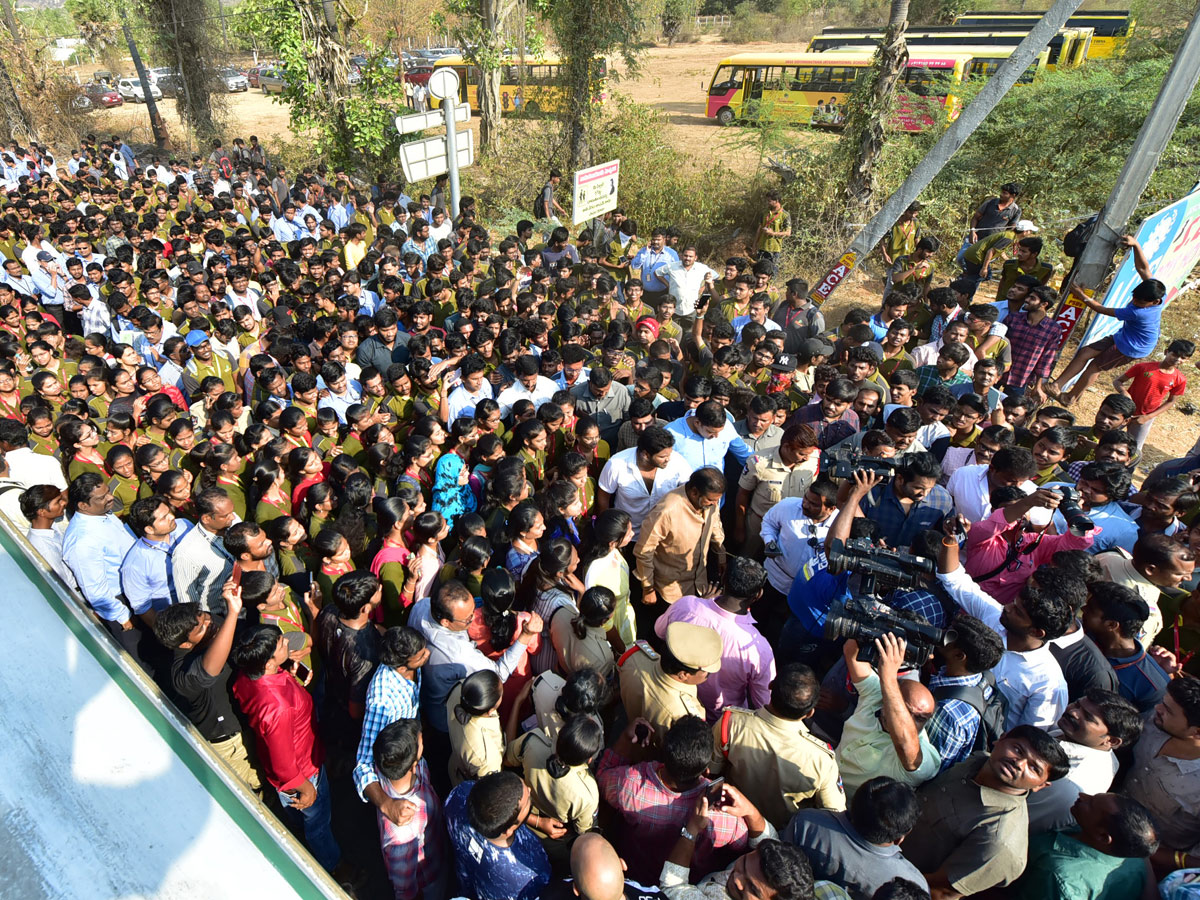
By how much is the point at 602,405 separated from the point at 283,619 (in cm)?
261

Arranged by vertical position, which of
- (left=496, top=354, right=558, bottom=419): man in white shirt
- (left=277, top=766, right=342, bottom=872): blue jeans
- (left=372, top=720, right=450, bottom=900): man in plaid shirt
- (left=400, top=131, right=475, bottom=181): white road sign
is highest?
(left=400, top=131, right=475, bottom=181): white road sign

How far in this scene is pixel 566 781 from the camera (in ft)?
7.98

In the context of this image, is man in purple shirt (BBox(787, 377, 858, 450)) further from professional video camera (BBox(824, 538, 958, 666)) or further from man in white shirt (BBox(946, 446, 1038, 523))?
professional video camera (BBox(824, 538, 958, 666))

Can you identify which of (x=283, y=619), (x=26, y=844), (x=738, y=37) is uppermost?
(x=738, y=37)

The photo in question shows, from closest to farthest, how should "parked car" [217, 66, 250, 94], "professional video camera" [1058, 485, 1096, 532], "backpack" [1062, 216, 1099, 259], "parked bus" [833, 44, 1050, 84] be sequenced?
"professional video camera" [1058, 485, 1096, 532], "backpack" [1062, 216, 1099, 259], "parked bus" [833, 44, 1050, 84], "parked car" [217, 66, 250, 94]

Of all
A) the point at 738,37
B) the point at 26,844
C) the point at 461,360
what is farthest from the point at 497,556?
the point at 738,37

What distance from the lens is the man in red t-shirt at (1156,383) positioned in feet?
17.9

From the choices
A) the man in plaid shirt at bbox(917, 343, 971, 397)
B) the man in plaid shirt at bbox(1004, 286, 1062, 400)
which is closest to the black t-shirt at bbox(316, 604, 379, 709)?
the man in plaid shirt at bbox(917, 343, 971, 397)

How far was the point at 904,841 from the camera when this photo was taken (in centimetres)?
254

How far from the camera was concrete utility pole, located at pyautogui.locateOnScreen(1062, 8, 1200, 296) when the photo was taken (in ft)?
19.5

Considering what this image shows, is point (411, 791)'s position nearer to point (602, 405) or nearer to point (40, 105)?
point (602, 405)

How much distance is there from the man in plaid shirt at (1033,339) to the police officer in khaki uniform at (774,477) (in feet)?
10.5

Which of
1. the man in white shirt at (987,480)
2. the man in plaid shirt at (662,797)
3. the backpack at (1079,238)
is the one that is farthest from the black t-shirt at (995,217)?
the man in plaid shirt at (662,797)

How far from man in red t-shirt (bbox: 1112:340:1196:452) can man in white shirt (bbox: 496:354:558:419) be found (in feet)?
15.8
